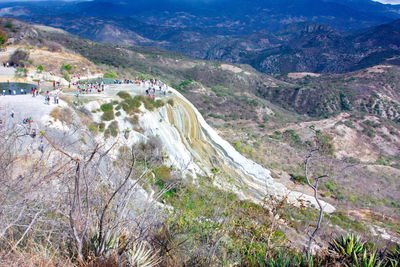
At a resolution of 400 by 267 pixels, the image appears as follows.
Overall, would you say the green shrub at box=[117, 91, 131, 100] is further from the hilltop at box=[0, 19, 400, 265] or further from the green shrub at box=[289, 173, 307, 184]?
the green shrub at box=[289, 173, 307, 184]

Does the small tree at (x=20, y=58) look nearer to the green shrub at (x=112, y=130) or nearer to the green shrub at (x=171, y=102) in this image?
the green shrub at (x=171, y=102)

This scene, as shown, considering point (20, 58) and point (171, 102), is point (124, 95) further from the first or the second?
point (20, 58)

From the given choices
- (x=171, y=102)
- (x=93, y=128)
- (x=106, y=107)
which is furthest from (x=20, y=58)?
(x=93, y=128)

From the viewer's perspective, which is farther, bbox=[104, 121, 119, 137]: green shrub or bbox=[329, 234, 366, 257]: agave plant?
bbox=[104, 121, 119, 137]: green shrub

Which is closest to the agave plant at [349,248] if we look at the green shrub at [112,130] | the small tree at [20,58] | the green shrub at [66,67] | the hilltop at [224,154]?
the hilltop at [224,154]

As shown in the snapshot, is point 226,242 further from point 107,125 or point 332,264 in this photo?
point 107,125

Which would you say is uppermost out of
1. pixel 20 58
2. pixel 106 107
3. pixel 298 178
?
pixel 106 107

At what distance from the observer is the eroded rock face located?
67.7 ft

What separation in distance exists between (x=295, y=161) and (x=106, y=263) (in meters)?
29.7

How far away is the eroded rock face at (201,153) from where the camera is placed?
2064 cm

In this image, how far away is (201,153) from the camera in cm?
2270

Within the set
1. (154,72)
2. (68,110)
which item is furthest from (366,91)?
(68,110)

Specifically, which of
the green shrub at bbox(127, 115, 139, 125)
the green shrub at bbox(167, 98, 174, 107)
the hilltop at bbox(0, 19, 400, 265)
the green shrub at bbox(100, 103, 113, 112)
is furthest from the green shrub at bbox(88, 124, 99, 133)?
the green shrub at bbox(167, 98, 174, 107)

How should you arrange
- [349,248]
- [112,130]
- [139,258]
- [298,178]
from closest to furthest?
[139,258] < [349,248] < [112,130] < [298,178]
